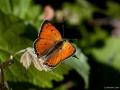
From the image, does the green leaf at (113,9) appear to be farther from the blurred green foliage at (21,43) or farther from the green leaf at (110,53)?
the blurred green foliage at (21,43)

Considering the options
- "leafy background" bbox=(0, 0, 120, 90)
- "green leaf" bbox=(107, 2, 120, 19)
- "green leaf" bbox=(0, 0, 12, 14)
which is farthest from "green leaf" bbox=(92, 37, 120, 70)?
"green leaf" bbox=(0, 0, 12, 14)

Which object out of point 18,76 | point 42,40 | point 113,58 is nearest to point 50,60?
point 42,40

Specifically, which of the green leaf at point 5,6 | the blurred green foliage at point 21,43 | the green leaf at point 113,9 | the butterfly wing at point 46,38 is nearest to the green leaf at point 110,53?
the green leaf at point 113,9

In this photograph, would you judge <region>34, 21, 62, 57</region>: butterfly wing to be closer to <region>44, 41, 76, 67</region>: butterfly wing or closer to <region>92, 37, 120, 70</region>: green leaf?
<region>44, 41, 76, 67</region>: butterfly wing

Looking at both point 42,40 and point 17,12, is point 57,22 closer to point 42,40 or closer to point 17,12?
point 17,12

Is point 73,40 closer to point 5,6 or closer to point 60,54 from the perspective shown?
point 5,6

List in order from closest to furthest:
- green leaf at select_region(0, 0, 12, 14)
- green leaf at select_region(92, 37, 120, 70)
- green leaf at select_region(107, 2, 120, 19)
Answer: green leaf at select_region(0, 0, 12, 14), green leaf at select_region(92, 37, 120, 70), green leaf at select_region(107, 2, 120, 19)

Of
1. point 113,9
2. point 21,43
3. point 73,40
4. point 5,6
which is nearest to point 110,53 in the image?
point 113,9

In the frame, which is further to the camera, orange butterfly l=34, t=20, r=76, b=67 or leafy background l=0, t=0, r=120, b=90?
leafy background l=0, t=0, r=120, b=90
